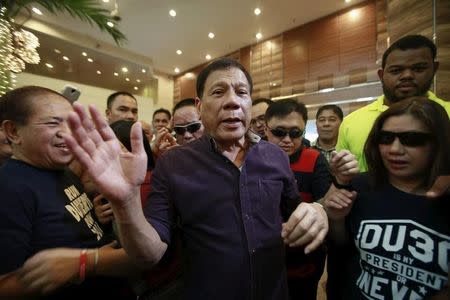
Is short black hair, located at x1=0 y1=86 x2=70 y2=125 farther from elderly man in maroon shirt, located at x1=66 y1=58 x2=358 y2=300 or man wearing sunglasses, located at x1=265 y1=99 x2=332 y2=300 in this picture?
man wearing sunglasses, located at x1=265 y1=99 x2=332 y2=300

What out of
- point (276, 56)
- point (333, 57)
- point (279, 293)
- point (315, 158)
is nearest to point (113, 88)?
point (276, 56)

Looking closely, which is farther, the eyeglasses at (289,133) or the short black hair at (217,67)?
the eyeglasses at (289,133)

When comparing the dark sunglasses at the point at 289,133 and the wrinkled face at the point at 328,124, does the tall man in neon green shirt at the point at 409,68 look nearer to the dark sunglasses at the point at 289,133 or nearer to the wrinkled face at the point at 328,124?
the dark sunglasses at the point at 289,133

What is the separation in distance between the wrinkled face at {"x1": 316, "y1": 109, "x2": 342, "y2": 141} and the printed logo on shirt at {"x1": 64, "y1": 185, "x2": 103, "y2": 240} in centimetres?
298

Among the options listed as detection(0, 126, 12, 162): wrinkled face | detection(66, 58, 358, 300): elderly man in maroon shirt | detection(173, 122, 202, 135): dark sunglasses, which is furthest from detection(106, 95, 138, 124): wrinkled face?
detection(66, 58, 358, 300): elderly man in maroon shirt

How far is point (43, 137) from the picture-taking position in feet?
3.74

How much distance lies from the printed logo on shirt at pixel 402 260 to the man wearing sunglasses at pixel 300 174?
556 millimetres

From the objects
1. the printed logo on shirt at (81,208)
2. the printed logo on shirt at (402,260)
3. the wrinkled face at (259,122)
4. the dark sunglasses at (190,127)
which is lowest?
the printed logo on shirt at (402,260)

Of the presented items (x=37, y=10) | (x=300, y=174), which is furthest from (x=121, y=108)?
(x=37, y=10)

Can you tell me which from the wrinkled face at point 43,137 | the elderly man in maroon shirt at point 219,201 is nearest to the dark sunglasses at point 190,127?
the elderly man in maroon shirt at point 219,201

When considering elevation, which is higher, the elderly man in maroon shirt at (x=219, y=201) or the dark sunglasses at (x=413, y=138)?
the dark sunglasses at (x=413, y=138)

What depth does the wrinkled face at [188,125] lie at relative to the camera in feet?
7.57

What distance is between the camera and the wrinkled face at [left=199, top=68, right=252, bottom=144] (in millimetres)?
1221

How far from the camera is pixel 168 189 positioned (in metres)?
1.14
